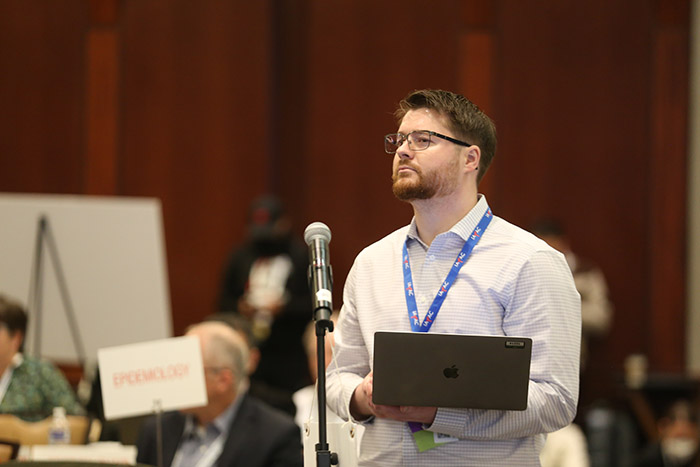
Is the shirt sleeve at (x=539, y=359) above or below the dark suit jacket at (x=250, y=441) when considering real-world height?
above

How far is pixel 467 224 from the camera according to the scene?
2.39 metres

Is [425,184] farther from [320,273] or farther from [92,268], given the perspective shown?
[92,268]

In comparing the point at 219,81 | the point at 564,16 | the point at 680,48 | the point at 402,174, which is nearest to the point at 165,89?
the point at 219,81

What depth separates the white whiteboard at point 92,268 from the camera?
441 cm

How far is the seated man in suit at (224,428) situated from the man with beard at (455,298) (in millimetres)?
945

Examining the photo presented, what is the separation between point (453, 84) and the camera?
732 cm

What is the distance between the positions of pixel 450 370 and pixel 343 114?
555 cm

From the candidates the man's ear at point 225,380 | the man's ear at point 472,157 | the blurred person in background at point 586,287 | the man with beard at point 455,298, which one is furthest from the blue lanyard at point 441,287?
the blurred person in background at point 586,287

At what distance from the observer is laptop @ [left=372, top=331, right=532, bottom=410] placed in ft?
6.90

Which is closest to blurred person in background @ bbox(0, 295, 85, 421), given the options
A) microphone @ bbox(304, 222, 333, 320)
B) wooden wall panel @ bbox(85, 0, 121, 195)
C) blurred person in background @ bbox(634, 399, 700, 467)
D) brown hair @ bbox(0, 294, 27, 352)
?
brown hair @ bbox(0, 294, 27, 352)

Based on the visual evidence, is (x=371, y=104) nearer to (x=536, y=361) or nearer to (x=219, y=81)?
(x=219, y=81)

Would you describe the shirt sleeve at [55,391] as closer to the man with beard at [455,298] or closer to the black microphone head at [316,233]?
the man with beard at [455,298]

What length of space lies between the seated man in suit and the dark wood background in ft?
12.7

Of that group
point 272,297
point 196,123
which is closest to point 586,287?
point 272,297
